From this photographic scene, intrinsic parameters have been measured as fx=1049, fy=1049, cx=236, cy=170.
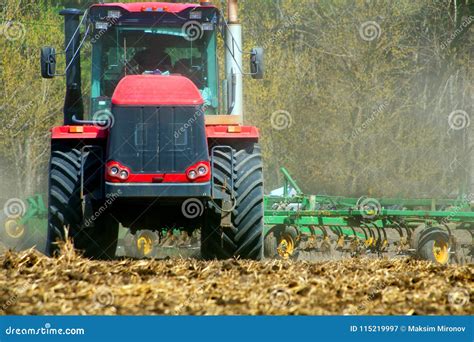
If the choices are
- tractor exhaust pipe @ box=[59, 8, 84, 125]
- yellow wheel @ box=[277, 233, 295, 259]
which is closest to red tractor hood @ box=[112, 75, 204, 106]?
tractor exhaust pipe @ box=[59, 8, 84, 125]

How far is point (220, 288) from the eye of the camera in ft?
25.9

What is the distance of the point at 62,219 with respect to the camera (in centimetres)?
1095

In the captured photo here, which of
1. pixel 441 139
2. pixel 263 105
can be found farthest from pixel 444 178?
pixel 263 105

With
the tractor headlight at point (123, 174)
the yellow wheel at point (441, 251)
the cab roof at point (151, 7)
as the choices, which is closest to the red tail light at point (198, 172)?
the tractor headlight at point (123, 174)

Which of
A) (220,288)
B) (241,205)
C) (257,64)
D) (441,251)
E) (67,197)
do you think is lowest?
(441,251)

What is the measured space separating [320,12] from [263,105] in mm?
5772

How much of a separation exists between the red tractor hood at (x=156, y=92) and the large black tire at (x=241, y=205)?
716 millimetres

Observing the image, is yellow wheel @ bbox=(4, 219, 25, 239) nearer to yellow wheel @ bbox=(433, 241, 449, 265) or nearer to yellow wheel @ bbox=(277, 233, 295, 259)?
yellow wheel @ bbox=(277, 233, 295, 259)

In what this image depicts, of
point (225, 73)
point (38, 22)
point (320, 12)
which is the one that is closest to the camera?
point (225, 73)

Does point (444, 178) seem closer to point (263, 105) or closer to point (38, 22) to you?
point (263, 105)

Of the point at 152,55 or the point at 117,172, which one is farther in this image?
the point at 152,55

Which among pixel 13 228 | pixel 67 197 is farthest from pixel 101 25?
pixel 13 228

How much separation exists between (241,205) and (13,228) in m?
9.02

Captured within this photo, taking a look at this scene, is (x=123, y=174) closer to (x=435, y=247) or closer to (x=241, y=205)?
(x=241, y=205)
